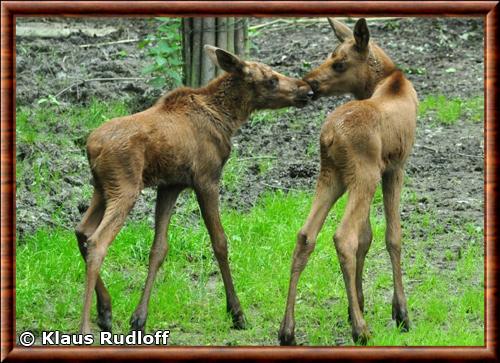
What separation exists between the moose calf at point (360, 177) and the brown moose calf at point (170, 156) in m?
0.81

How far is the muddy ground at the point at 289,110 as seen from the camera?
11492 mm

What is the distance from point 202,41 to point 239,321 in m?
4.36

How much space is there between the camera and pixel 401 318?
898 centimetres

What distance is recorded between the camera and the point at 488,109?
8.07 m

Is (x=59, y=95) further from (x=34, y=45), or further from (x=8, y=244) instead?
(x=8, y=244)

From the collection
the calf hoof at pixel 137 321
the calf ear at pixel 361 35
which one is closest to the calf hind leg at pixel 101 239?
the calf hoof at pixel 137 321

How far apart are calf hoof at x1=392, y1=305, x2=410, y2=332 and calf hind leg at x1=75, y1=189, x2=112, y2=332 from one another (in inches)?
94.8

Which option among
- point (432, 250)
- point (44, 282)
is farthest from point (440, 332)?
point (44, 282)

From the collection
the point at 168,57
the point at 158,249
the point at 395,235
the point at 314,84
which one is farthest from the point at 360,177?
the point at 168,57

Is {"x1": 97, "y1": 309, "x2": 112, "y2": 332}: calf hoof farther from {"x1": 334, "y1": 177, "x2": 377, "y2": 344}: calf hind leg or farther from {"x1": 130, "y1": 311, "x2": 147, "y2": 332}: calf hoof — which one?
{"x1": 334, "y1": 177, "x2": 377, "y2": 344}: calf hind leg

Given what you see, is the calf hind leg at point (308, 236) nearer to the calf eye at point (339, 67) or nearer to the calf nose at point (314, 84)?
the calf nose at point (314, 84)

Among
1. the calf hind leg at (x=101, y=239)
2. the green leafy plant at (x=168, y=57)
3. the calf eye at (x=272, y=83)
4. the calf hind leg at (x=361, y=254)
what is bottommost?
the calf hind leg at (x=361, y=254)

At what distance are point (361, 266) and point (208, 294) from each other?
1477mm

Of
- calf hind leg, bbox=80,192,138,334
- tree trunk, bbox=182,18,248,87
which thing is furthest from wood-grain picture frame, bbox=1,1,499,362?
tree trunk, bbox=182,18,248,87
